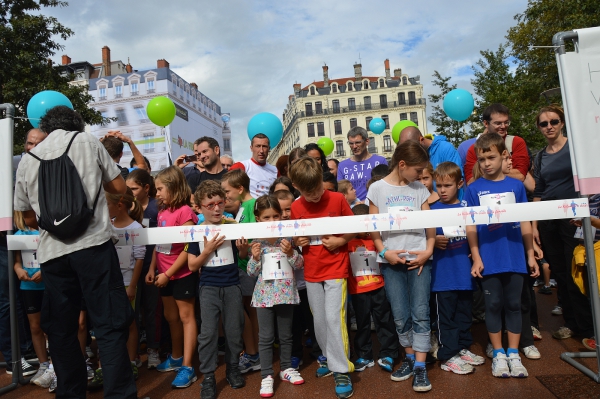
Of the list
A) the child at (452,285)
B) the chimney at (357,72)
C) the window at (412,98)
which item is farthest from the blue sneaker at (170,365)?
the chimney at (357,72)

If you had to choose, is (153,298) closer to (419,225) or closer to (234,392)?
(234,392)

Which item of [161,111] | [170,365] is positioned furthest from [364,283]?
[161,111]

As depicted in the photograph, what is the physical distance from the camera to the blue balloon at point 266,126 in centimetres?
761

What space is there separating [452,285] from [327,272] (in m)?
1.11

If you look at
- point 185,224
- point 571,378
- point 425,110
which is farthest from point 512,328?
point 425,110

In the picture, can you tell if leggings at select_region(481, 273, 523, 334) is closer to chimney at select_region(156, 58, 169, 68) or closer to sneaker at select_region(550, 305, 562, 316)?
sneaker at select_region(550, 305, 562, 316)

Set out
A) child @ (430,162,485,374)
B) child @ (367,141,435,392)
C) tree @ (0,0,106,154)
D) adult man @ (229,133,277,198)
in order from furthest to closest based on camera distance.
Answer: tree @ (0,0,106,154) → adult man @ (229,133,277,198) → child @ (430,162,485,374) → child @ (367,141,435,392)

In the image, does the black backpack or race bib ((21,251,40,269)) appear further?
race bib ((21,251,40,269))

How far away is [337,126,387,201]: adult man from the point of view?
6328mm

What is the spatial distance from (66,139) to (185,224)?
49.9 inches

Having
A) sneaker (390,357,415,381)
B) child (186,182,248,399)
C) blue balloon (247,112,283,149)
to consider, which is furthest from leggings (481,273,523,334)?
blue balloon (247,112,283,149)

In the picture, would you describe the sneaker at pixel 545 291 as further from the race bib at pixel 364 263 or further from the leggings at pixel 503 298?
the race bib at pixel 364 263

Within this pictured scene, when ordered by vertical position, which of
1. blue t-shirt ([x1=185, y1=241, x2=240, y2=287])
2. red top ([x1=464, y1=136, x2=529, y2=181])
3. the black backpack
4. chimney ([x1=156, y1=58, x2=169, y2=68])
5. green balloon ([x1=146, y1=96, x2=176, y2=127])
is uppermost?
chimney ([x1=156, y1=58, x2=169, y2=68])

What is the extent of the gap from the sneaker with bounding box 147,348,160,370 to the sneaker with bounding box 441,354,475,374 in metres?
2.68
